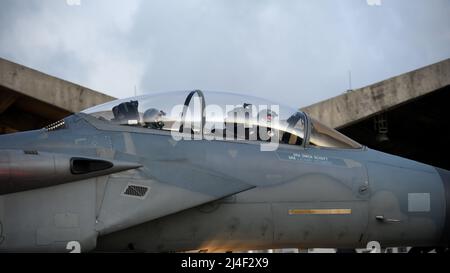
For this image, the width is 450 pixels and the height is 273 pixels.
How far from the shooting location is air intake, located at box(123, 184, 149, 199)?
6980mm

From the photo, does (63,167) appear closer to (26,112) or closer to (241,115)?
(241,115)

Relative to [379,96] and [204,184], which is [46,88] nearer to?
[379,96]

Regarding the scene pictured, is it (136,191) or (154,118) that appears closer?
(136,191)

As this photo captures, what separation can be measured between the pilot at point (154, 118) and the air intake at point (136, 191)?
2.67 ft

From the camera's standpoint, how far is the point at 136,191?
7.00 m

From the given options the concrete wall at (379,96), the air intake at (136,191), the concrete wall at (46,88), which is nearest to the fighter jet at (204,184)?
the air intake at (136,191)

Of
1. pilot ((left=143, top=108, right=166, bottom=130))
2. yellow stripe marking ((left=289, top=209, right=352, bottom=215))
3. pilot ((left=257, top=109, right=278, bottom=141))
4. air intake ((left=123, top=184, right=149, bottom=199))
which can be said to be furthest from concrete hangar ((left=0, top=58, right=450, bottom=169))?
air intake ((left=123, top=184, right=149, bottom=199))

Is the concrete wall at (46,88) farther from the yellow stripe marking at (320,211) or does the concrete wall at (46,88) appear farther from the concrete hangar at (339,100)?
the yellow stripe marking at (320,211)

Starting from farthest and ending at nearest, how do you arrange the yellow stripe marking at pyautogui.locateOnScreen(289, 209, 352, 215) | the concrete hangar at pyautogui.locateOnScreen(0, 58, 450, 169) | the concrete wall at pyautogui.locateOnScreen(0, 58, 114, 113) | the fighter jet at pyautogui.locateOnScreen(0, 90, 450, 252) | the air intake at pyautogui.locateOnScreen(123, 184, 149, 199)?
1. the concrete hangar at pyautogui.locateOnScreen(0, 58, 450, 169)
2. the concrete wall at pyautogui.locateOnScreen(0, 58, 114, 113)
3. the yellow stripe marking at pyautogui.locateOnScreen(289, 209, 352, 215)
4. the air intake at pyautogui.locateOnScreen(123, 184, 149, 199)
5. the fighter jet at pyautogui.locateOnScreen(0, 90, 450, 252)

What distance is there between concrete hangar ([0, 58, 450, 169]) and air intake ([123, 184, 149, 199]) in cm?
1097

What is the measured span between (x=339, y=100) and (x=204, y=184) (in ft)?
38.5

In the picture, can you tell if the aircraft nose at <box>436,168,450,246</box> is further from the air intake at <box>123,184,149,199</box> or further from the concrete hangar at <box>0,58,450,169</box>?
the concrete hangar at <box>0,58,450,169</box>

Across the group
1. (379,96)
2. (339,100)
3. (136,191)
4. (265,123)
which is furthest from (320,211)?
(379,96)

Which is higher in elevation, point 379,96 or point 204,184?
point 379,96
